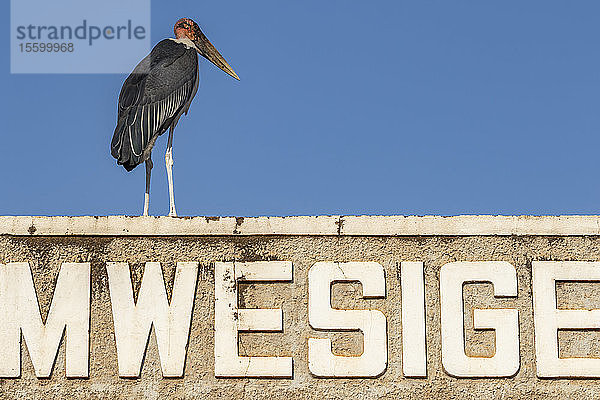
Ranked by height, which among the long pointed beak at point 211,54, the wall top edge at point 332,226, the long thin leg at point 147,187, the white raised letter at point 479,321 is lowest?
the white raised letter at point 479,321

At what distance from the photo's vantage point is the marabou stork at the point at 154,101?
32.6ft

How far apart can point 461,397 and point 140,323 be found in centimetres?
295

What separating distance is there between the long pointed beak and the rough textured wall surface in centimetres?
269

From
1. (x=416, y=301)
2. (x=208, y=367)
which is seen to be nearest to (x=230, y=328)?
(x=208, y=367)

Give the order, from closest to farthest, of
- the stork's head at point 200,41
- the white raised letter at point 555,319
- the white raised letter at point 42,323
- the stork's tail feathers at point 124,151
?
the white raised letter at point 555,319 < the white raised letter at point 42,323 < the stork's tail feathers at point 124,151 < the stork's head at point 200,41

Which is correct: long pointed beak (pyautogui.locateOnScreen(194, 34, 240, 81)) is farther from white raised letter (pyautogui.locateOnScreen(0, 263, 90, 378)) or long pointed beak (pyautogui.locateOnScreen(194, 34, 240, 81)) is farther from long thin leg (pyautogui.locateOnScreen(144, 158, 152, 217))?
white raised letter (pyautogui.locateOnScreen(0, 263, 90, 378))

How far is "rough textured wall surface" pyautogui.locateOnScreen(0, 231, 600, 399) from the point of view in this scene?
29.4ft

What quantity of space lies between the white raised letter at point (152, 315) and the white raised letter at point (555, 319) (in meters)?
3.11

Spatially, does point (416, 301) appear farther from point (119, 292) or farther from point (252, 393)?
point (119, 292)

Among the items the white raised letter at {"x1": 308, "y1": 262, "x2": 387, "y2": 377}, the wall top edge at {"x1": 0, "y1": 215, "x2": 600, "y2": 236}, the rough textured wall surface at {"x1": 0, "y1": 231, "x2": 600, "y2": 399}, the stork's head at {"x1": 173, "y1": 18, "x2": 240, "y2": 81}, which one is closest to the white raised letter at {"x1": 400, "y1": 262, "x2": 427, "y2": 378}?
the rough textured wall surface at {"x1": 0, "y1": 231, "x2": 600, "y2": 399}

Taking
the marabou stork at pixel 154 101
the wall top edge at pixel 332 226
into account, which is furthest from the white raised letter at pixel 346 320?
the marabou stork at pixel 154 101

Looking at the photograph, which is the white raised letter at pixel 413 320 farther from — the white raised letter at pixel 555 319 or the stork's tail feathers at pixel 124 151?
the stork's tail feathers at pixel 124 151

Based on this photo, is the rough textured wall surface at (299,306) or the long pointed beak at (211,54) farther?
the long pointed beak at (211,54)

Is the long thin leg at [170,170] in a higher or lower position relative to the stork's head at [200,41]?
lower
